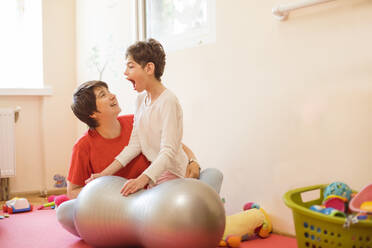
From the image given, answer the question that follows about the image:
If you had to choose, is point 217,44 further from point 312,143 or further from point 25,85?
point 25,85

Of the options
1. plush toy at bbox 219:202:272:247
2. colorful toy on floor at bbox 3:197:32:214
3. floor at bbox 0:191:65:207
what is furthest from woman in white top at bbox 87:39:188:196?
floor at bbox 0:191:65:207

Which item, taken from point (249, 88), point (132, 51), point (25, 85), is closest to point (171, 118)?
point (132, 51)

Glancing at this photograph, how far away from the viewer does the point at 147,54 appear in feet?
5.45

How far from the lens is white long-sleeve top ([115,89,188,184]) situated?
1.53 metres

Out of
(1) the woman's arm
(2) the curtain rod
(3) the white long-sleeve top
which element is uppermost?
(2) the curtain rod

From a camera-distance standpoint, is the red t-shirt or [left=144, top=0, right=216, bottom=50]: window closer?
the red t-shirt

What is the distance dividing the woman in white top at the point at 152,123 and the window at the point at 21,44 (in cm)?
181

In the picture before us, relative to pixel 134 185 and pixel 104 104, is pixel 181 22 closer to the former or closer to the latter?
pixel 104 104

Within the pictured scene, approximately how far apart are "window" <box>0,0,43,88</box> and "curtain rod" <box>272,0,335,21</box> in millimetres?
2155

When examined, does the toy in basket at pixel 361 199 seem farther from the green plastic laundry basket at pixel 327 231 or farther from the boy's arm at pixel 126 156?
the boy's arm at pixel 126 156

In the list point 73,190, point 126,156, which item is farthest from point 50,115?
point 126,156

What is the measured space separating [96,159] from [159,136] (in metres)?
0.35

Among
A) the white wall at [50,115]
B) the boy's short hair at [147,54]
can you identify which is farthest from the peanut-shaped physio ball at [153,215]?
the white wall at [50,115]

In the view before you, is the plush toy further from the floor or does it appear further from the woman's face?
the floor
